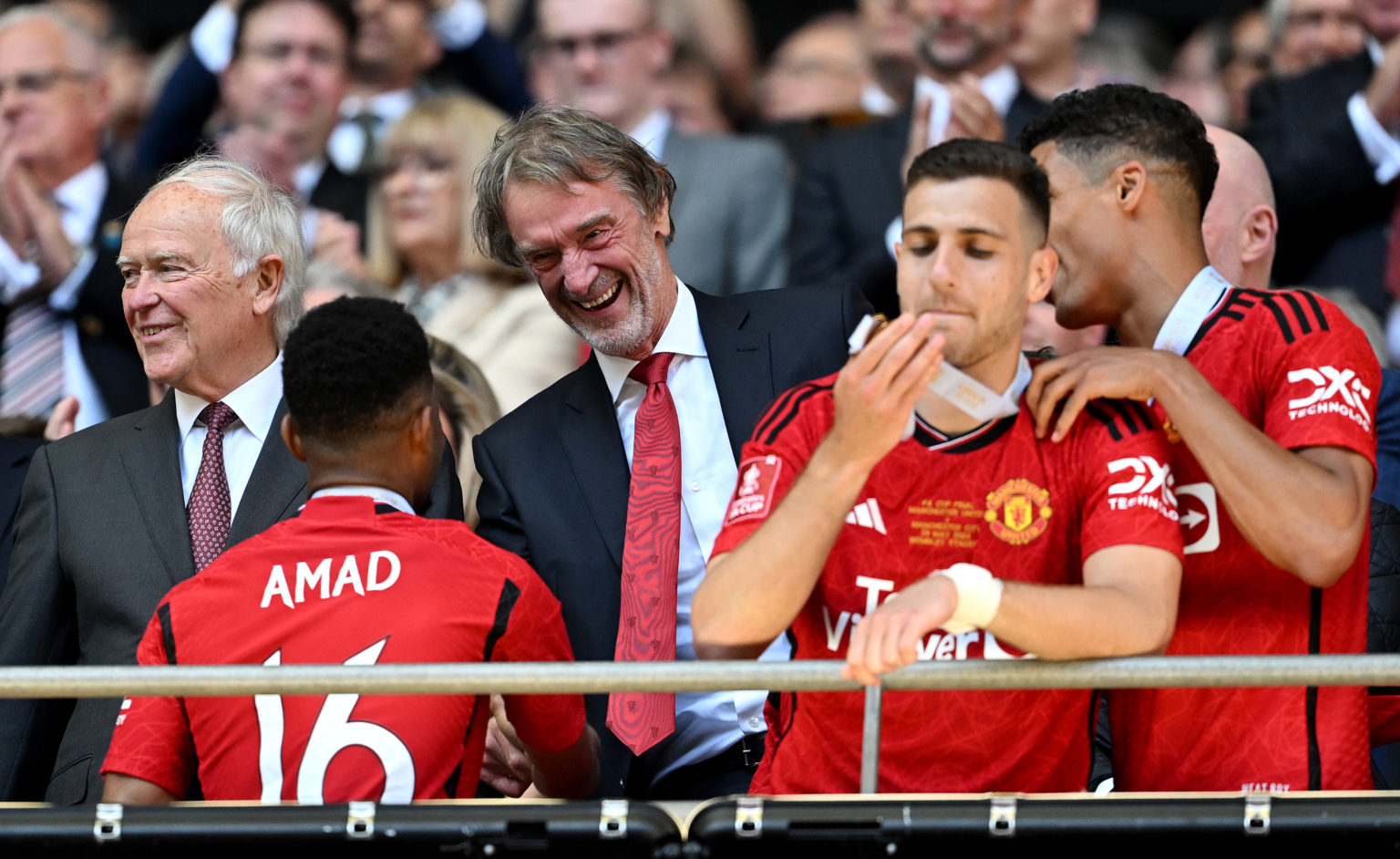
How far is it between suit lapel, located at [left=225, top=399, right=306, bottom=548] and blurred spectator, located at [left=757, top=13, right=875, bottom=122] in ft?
15.2

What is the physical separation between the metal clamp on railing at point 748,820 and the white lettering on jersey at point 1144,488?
0.83 m

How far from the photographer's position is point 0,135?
642 centimetres

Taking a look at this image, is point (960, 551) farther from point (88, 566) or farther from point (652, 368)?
point (88, 566)

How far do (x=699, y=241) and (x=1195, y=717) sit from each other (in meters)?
3.67

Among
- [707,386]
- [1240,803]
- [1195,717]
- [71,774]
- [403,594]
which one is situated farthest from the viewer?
[707,386]

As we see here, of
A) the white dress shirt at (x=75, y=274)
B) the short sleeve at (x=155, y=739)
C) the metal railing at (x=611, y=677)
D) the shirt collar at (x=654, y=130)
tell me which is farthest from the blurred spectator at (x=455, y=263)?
the metal railing at (x=611, y=677)

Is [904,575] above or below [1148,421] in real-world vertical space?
below

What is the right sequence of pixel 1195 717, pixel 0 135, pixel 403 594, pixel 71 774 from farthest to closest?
pixel 0 135
pixel 71 774
pixel 1195 717
pixel 403 594

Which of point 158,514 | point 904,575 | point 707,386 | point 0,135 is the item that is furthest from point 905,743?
point 0,135

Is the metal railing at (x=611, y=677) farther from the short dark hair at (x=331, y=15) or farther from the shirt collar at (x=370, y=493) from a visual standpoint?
the short dark hair at (x=331, y=15)

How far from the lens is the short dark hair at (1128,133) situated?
3412 millimetres

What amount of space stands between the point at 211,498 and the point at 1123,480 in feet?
6.72

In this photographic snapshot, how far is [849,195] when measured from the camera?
6.39 metres

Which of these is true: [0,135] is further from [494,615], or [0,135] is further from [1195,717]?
[1195,717]
